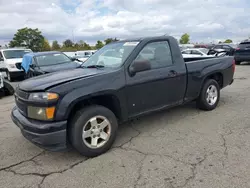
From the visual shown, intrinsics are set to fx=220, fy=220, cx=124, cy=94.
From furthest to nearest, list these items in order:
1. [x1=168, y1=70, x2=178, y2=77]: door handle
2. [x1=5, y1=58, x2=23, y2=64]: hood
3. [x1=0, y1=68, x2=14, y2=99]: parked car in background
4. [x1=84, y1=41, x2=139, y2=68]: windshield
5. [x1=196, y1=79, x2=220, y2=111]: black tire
A: [x1=5, y1=58, x2=23, y2=64]: hood, [x1=0, y1=68, x2=14, y2=99]: parked car in background, [x1=196, y1=79, x2=220, y2=111]: black tire, [x1=168, y1=70, x2=178, y2=77]: door handle, [x1=84, y1=41, x2=139, y2=68]: windshield

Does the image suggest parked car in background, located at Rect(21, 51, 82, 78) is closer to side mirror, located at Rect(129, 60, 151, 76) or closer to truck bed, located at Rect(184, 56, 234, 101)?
truck bed, located at Rect(184, 56, 234, 101)

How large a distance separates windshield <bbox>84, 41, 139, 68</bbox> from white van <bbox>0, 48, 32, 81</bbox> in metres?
7.92

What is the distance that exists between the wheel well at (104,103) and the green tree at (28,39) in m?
57.0

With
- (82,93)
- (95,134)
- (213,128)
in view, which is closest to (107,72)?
(82,93)

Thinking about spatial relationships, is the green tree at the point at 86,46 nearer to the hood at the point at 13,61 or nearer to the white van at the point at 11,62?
the white van at the point at 11,62

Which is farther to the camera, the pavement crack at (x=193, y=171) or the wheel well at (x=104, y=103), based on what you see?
the wheel well at (x=104, y=103)

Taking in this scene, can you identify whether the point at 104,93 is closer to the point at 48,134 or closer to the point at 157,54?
the point at 48,134

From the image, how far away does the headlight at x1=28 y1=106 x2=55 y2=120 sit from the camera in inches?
112

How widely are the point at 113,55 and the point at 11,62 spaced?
9974 millimetres

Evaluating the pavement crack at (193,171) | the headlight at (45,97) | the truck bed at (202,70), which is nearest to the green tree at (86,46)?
the truck bed at (202,70)

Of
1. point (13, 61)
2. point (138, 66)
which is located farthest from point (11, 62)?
point (138, 66)

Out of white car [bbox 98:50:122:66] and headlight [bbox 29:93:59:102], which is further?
white car [bbox 98:50:122:66]

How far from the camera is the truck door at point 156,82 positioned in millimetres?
3600

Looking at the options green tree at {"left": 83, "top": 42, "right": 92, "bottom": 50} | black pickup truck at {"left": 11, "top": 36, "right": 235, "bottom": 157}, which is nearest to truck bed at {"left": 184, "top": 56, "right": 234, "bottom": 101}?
black pickup truck at {"left": 11, "top": 36, "right": 235, "bottom": 157}
